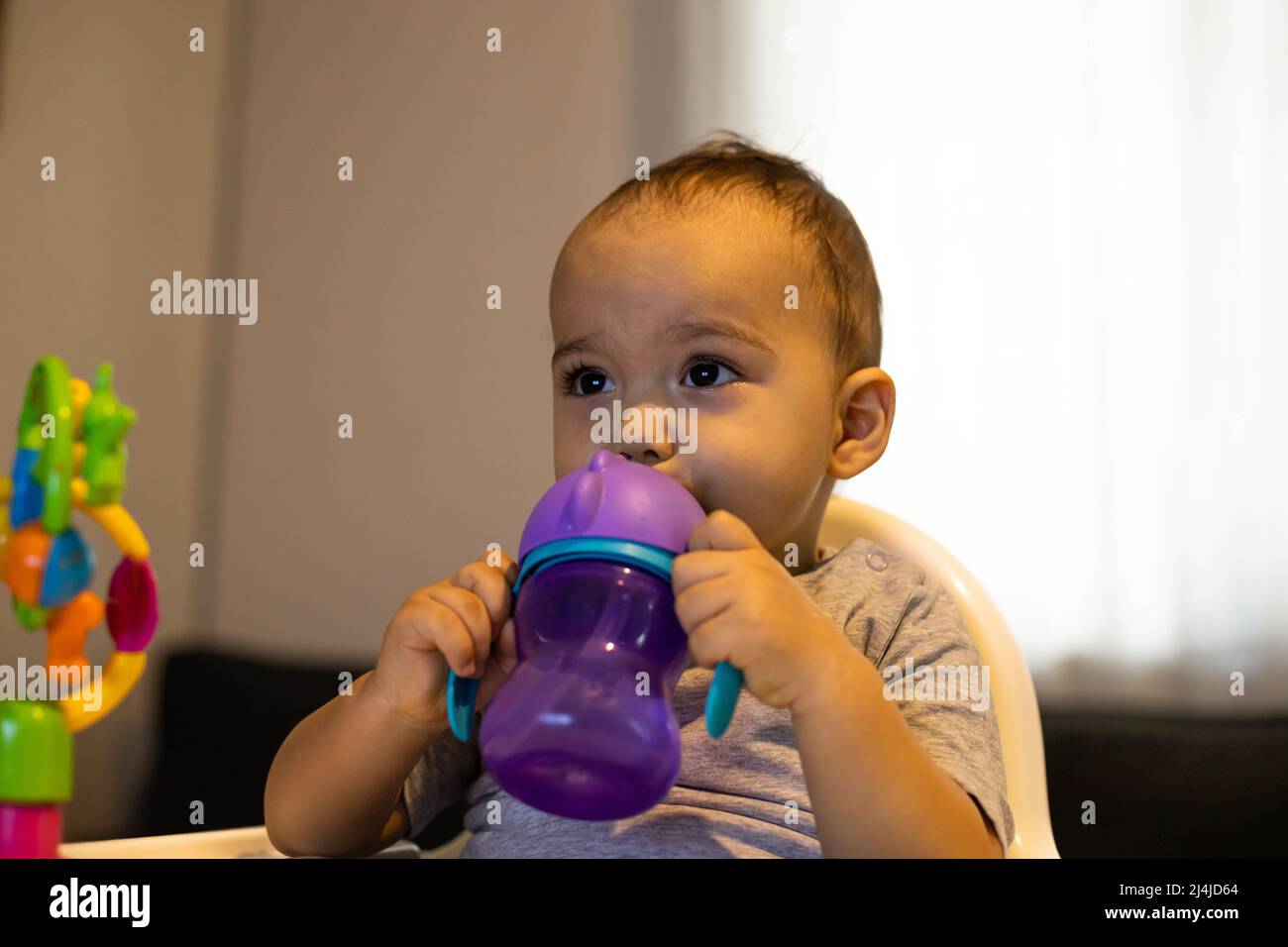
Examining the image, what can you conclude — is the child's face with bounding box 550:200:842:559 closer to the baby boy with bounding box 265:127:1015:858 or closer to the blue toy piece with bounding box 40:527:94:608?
the baby boy with bounding box 265:127:1015:858

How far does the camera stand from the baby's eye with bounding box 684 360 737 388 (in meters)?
0.79

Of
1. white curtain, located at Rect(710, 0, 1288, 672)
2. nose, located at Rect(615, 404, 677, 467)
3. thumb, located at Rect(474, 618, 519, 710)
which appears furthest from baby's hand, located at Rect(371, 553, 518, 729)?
white curtain, located at Rect(710, 0, 1288, 672)

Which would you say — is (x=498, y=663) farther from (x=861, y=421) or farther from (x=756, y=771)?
(x=861, y=421)

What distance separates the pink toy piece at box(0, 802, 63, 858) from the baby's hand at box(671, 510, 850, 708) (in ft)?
0.94

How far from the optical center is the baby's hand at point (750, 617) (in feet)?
1.90

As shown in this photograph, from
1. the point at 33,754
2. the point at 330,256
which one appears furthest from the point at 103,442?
the point at 330,256

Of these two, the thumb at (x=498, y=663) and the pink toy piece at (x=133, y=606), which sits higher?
the pink toy piece at (x=133, y=606)

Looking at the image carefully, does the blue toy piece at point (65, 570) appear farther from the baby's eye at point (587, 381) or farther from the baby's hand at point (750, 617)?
the baby's eye at point (587, 381)

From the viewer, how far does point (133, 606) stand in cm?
48

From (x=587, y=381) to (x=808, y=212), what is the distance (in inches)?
8.6

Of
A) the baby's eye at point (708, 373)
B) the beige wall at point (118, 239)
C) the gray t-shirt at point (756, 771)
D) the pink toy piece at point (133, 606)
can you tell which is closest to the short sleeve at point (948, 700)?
the gray t-shirt at point (756, 771)
